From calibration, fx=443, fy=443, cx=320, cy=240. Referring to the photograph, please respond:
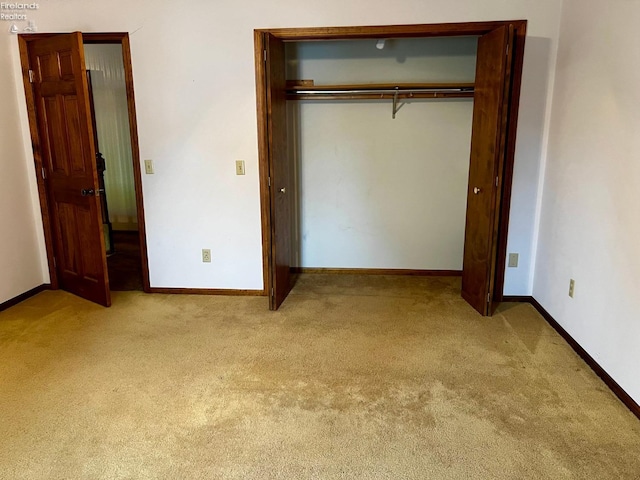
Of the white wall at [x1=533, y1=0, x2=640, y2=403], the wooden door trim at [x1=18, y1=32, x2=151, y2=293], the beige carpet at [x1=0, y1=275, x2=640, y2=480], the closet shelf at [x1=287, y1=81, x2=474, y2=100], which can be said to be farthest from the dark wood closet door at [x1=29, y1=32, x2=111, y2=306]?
the white wall at [x1=533, y1=0, x2=640, y2=403]

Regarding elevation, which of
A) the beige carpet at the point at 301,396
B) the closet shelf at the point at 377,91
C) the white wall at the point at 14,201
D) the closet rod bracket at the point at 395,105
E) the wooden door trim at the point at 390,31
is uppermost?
the wooden door trim at the point at 390,31

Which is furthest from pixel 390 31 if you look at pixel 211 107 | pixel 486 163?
pixel 211 107

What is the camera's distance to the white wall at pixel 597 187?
226cm

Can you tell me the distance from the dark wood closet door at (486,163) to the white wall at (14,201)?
3.65 metres

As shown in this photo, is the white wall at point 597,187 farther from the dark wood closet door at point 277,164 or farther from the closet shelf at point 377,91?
the dark wood closet door at point 277,164

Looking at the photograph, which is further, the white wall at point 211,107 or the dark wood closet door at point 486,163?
the white wall at point 211,107

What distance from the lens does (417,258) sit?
14.3 ft

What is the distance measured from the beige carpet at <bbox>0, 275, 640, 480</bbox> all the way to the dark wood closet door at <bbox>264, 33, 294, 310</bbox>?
9.8 inches

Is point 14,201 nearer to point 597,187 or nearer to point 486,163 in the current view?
point 486,163

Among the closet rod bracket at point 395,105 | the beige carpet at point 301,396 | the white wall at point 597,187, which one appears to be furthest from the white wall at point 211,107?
the closet rod bracket at point 395,105

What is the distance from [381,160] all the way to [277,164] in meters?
1.22

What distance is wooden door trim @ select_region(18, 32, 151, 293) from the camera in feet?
11.3

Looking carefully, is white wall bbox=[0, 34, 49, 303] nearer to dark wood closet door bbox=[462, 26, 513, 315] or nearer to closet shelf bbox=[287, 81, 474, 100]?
closet shelf bbox=[287, 81, 474, 100]

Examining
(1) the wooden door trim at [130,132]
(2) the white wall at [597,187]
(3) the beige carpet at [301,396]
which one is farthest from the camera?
(1) the wooden door trim at [130,132]
